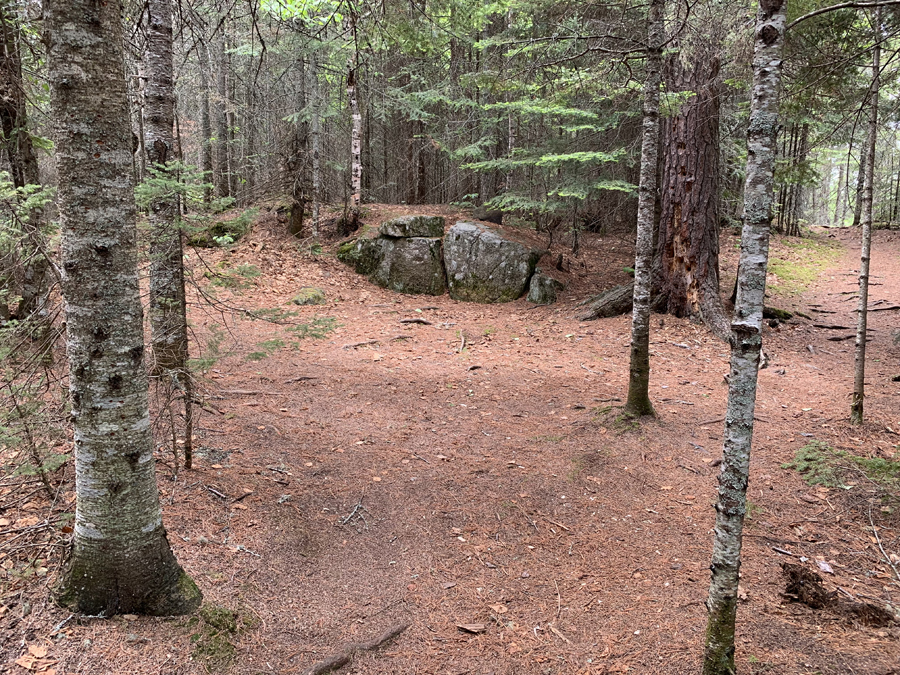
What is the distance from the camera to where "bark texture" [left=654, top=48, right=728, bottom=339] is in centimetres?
982

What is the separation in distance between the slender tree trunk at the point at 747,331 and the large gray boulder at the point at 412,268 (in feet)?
35.1

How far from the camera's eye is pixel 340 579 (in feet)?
13.1

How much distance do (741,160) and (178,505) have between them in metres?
14.2

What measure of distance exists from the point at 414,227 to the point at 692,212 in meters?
6.55

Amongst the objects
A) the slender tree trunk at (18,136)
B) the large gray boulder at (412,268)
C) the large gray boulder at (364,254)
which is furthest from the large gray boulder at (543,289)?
the slender tree trunk at (18,136)

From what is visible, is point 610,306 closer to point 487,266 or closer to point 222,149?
point 487,266

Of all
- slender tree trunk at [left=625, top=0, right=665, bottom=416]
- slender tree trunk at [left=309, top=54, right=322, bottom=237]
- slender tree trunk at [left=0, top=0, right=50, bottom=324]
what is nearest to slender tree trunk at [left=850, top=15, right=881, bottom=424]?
slender tree trunk at [left=625, top=0, right=665, bottom=416]

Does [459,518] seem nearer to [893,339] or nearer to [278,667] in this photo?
[278,667]

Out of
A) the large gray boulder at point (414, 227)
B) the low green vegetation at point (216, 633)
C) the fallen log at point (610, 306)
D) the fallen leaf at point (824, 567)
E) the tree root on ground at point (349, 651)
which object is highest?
the large gray boulder at point (414, 227)

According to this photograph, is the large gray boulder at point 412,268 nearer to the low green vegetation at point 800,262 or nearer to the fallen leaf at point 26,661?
the low green vegetation at point 800,262

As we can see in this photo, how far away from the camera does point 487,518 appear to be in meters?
4.91

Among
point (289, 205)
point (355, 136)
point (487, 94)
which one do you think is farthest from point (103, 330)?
point (487, 94)

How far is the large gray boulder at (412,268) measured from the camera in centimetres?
1320

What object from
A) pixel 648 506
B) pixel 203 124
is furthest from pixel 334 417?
pixel 203 124
